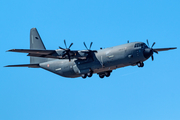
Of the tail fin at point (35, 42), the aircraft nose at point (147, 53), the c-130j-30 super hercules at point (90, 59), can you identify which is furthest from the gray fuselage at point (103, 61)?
the tail fin at point (35, 42)

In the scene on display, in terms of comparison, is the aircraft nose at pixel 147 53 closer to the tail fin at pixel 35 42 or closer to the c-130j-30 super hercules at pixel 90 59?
the c-130j-30 super hercules at pixel 90 59

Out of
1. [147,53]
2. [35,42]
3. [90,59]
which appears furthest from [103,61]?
[35,42]

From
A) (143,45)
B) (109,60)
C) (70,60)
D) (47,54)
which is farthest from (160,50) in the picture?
(47,54)

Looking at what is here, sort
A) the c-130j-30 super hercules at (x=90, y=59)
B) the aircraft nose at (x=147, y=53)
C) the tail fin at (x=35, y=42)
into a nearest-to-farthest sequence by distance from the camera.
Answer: the aircraft nose at (x=147, y=53), the c-130j-30 super hercules at (x=90, y=59), the tail fin at (x=35, y=42)

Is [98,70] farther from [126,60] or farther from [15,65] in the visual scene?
[15,65]

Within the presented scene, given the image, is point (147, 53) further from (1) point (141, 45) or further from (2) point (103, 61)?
(2) point (103, 61)

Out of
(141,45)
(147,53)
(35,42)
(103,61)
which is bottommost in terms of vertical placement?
(103,61)

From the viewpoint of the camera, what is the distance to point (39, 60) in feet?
134

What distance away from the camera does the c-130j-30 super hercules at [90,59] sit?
33.4 m

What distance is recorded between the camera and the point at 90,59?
3594 cm

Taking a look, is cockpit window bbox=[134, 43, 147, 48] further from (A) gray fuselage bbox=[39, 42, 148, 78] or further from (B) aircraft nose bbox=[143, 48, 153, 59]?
(B) aircraft nose bbox=[143, 48, 153, 59]

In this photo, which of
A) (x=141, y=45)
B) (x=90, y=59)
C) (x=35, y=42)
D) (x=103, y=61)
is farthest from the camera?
(x=35, y=42)

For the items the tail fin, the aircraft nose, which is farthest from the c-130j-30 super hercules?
the tail fin

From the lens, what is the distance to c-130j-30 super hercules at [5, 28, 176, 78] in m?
33.4
